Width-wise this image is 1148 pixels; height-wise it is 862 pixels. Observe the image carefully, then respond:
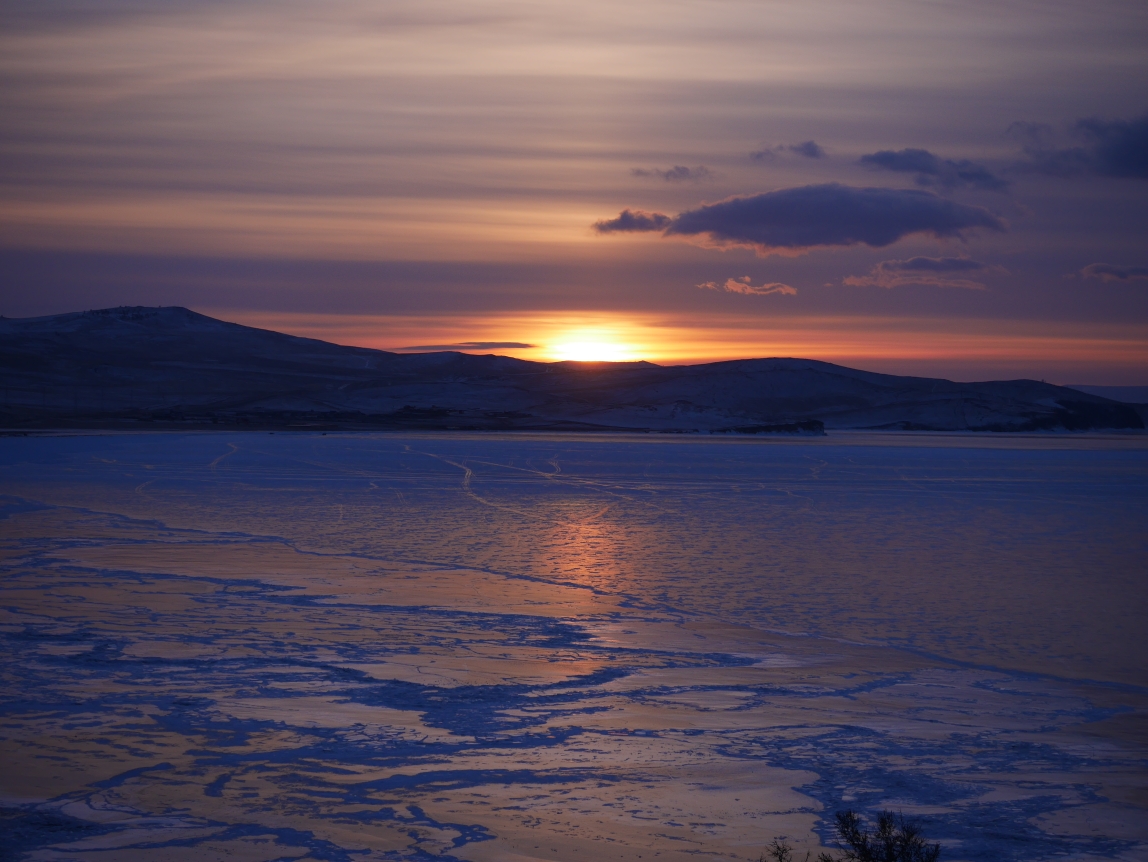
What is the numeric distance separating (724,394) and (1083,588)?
336 ft

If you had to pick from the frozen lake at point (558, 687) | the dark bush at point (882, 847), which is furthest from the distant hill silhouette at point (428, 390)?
the dark bush at point (882, 847)

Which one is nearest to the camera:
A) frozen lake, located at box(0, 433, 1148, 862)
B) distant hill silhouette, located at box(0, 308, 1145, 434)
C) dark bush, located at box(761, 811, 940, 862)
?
dark bush, located at box(761, 811, 940, 862)

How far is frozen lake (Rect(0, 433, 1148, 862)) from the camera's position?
12.5 ft

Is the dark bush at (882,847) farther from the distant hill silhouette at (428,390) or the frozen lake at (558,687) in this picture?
the distant hill silhouette at (428,390)

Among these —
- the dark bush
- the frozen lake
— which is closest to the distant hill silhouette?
the frozen lake

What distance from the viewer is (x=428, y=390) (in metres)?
101

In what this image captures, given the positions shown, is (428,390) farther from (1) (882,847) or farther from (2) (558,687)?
(1) (882,847)

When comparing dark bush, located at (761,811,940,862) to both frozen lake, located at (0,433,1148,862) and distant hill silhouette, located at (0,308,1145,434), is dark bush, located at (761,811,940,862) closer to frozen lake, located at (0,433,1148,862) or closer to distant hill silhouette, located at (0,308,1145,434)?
frozen lake, located at (0,433,1148,862)

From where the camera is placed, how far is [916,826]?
380 cm

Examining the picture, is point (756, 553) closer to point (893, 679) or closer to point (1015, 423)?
point (893, 679)

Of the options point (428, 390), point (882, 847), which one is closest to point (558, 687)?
point (882, 847)

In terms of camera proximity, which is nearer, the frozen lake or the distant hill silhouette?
the frozen lake

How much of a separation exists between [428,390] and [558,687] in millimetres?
96343

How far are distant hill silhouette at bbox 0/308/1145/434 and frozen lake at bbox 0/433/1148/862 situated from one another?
47.0m
